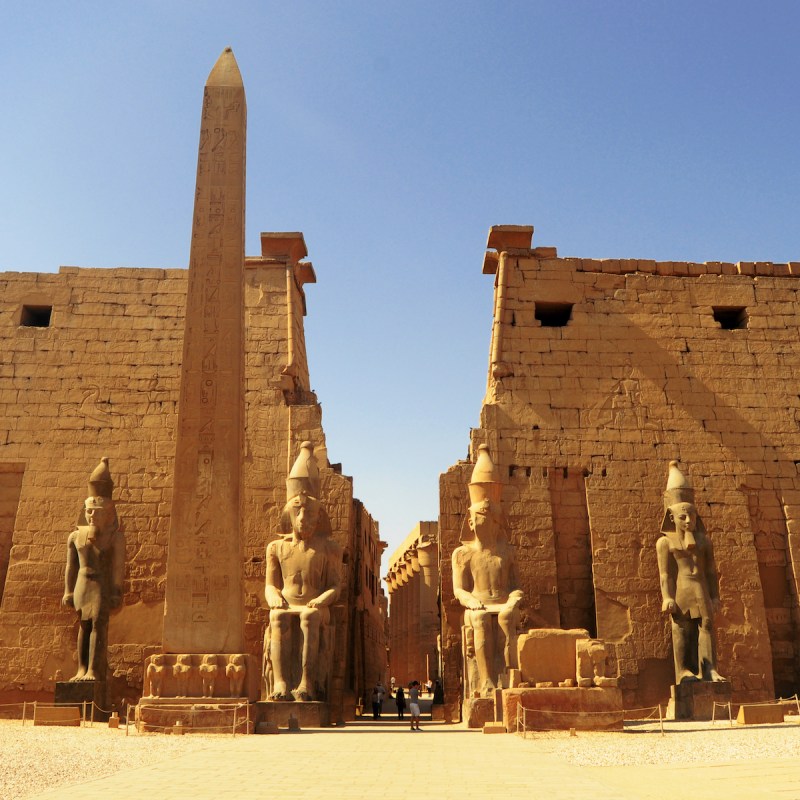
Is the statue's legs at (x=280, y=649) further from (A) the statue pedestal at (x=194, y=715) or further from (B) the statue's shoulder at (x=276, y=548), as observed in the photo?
(A) the statue pedestal at (x=194, y=715)

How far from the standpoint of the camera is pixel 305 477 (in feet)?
30.2

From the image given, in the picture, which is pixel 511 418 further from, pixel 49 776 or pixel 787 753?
pixel 49 776

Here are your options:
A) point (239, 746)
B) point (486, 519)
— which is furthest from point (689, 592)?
point (239, 746)

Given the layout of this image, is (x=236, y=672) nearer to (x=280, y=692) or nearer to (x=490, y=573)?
(x=280, y=692)

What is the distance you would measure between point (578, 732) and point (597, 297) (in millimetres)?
5968

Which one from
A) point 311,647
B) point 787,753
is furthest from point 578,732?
point 311,647

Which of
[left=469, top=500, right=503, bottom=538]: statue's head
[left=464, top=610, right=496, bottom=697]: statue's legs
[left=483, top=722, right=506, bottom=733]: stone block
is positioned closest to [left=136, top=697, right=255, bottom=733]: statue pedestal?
[left=483, top=722, right=506, bottom=733]: stone block

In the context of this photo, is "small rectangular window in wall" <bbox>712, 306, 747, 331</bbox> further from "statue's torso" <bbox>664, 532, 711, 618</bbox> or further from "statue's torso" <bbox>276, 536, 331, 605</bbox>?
"statue's torso" <bbox>276, 536, 331, 605</bbox>

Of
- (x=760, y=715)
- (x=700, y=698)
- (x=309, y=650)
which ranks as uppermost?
(x=309, y=650)

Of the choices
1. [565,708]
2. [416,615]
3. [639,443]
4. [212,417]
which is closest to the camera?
[565,708]

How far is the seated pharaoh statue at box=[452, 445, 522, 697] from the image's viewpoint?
8383 millimetres

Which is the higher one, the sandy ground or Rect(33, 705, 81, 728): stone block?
Rect(33, 705, 81, 728): stone block

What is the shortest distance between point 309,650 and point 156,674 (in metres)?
1.76

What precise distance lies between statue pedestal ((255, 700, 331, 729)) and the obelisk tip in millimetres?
5647
